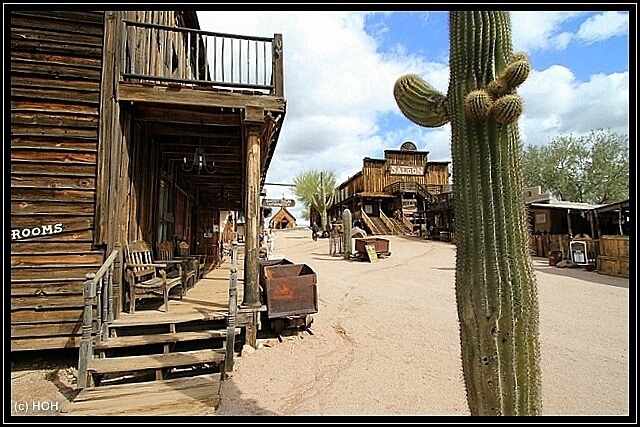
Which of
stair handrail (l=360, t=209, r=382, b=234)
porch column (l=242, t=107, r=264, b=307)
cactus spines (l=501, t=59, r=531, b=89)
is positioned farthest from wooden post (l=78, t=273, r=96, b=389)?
stair handrail (l=360, t=209, r=382, b=234)

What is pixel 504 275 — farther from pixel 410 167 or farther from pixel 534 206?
pixel 410 167

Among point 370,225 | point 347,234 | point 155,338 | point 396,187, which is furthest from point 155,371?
point 396,187

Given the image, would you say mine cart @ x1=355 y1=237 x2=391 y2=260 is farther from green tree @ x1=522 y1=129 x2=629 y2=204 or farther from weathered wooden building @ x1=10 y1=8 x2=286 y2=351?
green tree @ x1=522 y1=129 x2=629 y2=204

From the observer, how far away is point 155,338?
14.6ft

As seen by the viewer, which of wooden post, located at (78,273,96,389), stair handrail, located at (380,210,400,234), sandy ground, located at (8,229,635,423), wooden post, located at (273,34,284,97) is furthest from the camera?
stair handrail, located at (380,210,400,234)

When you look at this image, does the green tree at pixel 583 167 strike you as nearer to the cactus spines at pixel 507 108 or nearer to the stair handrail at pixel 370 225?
the stair handrail at pixel 370 225

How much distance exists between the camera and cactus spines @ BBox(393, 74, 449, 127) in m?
2.54

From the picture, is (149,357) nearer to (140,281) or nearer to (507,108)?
(140,281)

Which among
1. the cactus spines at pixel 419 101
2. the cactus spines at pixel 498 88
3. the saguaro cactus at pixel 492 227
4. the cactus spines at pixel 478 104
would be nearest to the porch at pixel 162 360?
the saguaro cactus at pixel 492 227

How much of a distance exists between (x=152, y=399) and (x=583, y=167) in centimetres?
3337

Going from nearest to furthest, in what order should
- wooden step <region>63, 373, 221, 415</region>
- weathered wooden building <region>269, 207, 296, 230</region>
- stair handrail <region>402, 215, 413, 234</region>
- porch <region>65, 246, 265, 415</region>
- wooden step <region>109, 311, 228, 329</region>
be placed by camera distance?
wooden step <region>63, 373, 221, 415</region> < porch <region>65, 246, 265, 415</region> < wooden step <region>109, 311, 228, 329</region> < stair handrail <region>402, 215, 413, 234</region> < weathered wooden building <region>269, 207, 296, 230</region>

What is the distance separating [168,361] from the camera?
164 inches

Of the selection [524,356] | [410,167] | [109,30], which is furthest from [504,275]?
[410,167]

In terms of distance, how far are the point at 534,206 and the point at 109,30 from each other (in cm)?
2143
